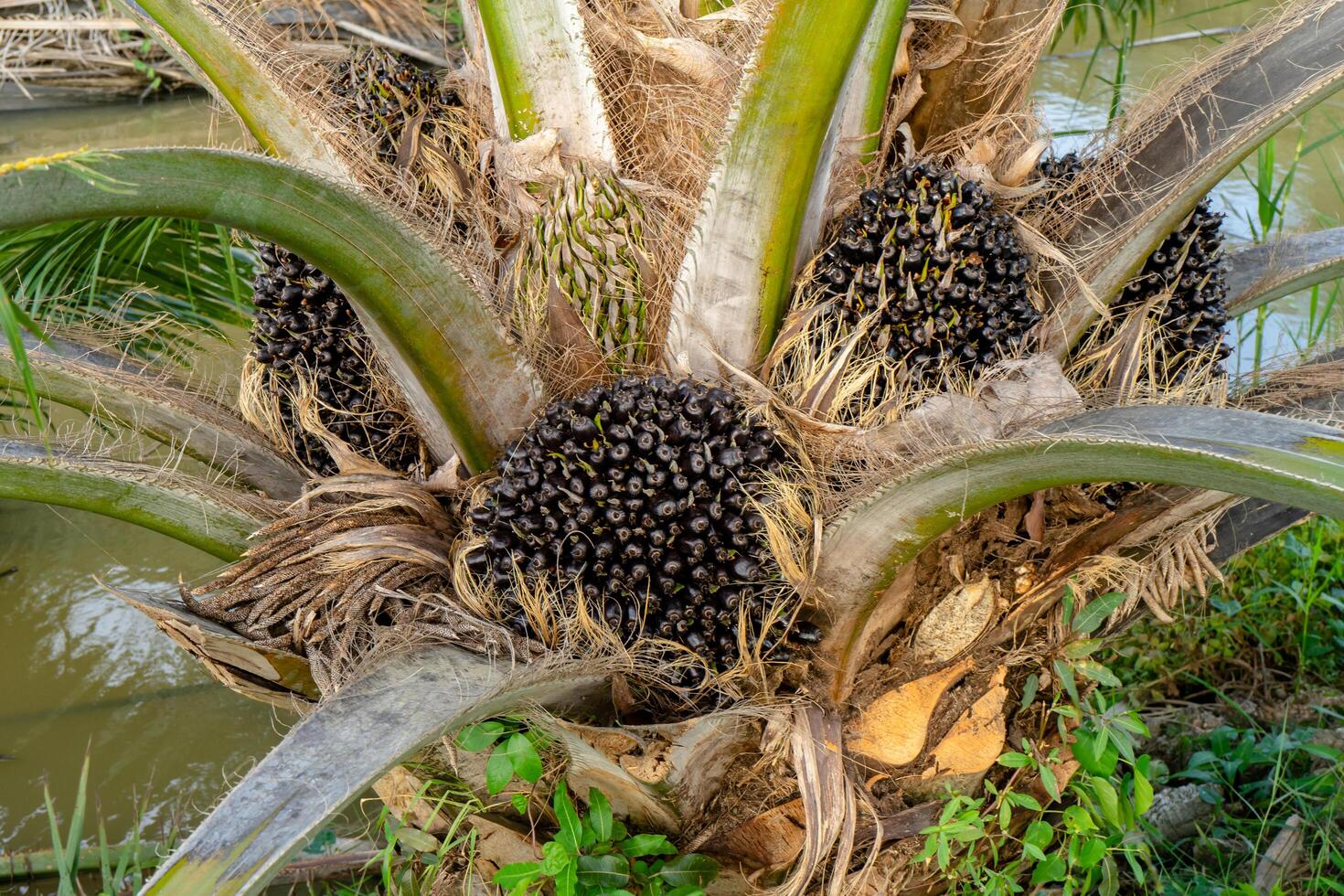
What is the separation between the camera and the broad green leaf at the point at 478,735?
1.37 meters

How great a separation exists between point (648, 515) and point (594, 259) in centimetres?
40

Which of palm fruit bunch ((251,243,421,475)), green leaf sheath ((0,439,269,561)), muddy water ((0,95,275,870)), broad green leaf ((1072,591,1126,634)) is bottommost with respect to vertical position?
muddy water ((0,95,275,870))

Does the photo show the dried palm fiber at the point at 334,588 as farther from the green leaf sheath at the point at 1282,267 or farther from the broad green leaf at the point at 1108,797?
the green leaf sheath at the point at 1282,267

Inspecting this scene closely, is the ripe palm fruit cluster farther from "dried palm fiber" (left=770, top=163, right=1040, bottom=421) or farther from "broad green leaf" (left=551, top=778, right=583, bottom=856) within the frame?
"broad green leaf" (left=551, top=778, right=583, bottom=856)

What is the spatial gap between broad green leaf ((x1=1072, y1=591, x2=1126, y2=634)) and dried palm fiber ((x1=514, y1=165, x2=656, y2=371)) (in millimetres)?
759

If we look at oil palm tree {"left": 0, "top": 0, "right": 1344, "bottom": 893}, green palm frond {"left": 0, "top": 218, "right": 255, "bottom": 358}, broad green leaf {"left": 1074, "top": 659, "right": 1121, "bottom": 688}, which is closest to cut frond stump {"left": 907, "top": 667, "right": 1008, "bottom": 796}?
oil palm tree {"left": 0, "top": 0, "right": 1344, "bottom": 893}

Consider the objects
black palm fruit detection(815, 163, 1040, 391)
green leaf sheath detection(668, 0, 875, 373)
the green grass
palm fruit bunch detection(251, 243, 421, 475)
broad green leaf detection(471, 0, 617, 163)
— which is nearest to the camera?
green leaf sheath detection(668, 0, 875, 373)

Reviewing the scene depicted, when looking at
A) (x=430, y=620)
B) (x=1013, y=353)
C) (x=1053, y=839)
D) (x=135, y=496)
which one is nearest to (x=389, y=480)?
(x=430, y=620)

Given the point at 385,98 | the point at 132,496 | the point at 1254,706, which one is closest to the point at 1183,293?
the point at 385,98

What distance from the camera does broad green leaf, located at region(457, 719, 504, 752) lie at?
1368 mm

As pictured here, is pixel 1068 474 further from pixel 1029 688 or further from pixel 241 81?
pixel 241 81

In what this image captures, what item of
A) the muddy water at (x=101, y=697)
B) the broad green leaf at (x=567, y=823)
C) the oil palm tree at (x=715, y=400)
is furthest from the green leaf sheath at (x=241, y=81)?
the muddy water at (x=101, y=697)

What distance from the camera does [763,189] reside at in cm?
135

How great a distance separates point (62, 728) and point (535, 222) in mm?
2391
